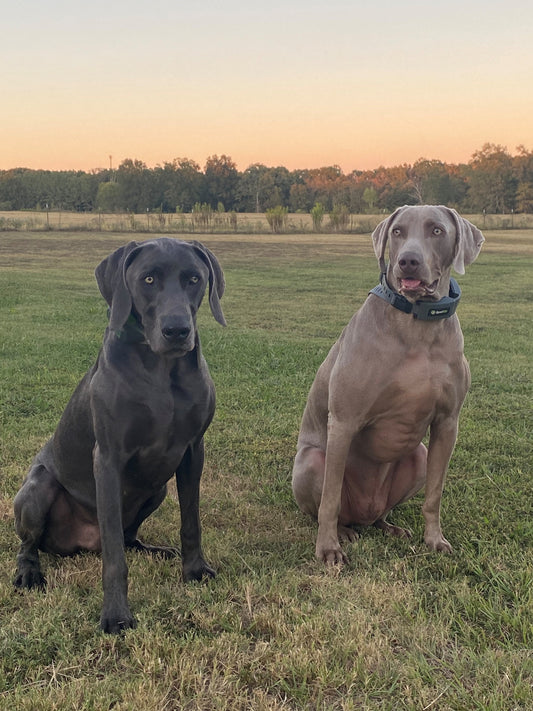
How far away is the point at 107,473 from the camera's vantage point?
2.80 metres

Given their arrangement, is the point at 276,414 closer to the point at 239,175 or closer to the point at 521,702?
the point at 521,702

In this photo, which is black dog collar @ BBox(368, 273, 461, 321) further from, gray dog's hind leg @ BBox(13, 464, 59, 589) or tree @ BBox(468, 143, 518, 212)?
tree @ BBox(468, 143, 518, 212)

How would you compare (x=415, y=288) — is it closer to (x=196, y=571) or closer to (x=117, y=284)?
(x=117, y=284)

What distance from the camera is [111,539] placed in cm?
278

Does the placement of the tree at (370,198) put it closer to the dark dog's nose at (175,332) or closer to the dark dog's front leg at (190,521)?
the dark dog's front leg at (190,521)

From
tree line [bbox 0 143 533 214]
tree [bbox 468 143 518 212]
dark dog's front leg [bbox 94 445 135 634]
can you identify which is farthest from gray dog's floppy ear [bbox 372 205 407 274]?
tree [bbox 468 143 518 212]

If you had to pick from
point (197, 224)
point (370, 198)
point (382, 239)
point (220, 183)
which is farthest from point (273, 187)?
point (382, 239)

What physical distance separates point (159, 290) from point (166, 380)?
392mm

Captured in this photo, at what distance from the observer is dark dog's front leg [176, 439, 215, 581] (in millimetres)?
3119

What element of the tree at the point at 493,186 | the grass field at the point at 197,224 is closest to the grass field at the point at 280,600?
the grass field at the point at 197,224

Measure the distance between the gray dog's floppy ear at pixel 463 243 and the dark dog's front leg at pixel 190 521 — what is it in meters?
1.55

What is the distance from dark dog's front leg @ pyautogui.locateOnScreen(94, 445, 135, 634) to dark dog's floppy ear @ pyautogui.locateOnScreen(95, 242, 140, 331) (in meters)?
0.57

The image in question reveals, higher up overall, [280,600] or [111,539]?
[111,539]

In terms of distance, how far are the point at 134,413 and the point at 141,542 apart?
1.08m
